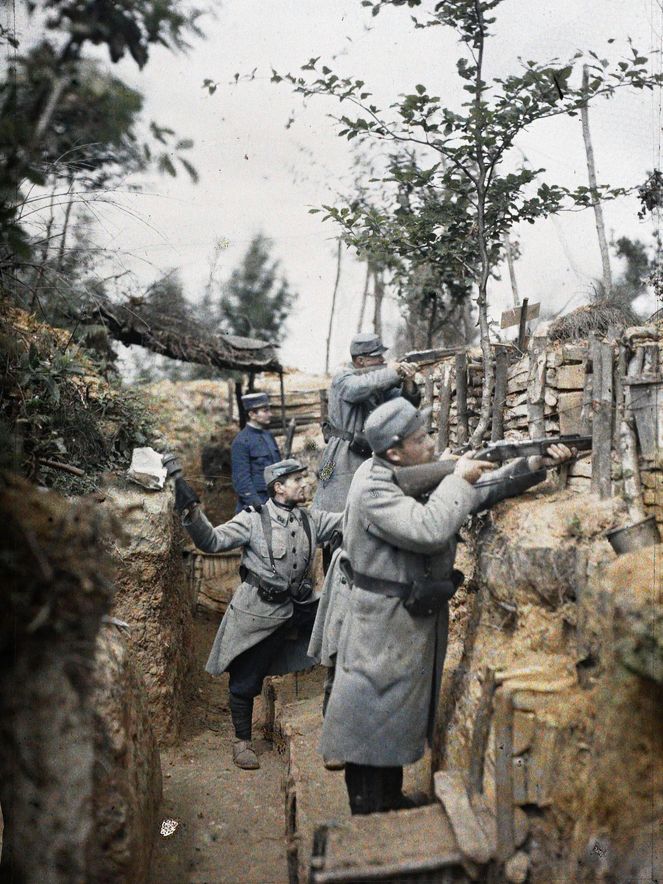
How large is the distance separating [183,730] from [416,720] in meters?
3.57

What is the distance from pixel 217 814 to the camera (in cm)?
520

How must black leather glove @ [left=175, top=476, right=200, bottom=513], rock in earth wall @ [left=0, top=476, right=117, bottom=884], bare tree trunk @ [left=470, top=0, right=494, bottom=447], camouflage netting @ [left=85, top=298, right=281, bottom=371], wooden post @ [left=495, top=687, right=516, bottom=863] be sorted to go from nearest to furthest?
1. rock in earth wall @ [left=0, top=476, right=117, bottom=884]
2. wooden post @ [left=495, top=687, right=516, bottom=863]
3. black leather glove @ [left=175, top=476, right=200, bottom=513]
4. bare tree trunk @ [left=470, top=0, right=494, bottom=447]
5. camouflage netting @ [left=85, top=298, right=281, bottom=371]

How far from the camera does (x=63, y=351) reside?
22.7ft

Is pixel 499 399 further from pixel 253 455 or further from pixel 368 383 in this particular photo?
pixel 253 455

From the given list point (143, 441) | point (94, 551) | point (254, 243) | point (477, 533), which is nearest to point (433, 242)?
point (477, 533)

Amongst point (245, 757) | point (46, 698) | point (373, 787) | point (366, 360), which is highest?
point (366, 360)

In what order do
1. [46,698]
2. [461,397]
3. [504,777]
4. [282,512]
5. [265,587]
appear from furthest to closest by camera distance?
[461,397]
[282,512]
[265,587]
[504,777]
[46,698]

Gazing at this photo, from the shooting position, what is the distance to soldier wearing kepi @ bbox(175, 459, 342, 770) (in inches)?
231

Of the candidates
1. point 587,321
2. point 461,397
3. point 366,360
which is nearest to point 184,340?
point 366,360

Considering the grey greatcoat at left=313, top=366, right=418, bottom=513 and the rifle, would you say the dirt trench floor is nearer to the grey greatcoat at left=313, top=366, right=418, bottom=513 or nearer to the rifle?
the grey greatcoat at left=313, top=366, right=418, bottom=513

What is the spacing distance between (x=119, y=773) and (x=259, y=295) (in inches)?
705

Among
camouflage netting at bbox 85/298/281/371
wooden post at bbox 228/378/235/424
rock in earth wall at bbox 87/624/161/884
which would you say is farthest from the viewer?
wooden post at bbox 228/378/235/424

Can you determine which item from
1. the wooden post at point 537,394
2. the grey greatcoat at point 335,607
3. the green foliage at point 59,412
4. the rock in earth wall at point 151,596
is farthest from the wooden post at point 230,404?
the grey greatcoat at point 335,607

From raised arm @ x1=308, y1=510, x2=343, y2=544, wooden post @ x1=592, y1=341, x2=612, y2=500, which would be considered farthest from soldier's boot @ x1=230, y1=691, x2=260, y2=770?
wooden post @ x1=592, y1=341, x2=612, y2=500
